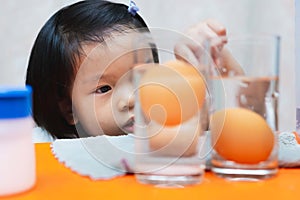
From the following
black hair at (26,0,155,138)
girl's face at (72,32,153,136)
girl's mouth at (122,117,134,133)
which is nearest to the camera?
girl's mouth at (122,117,134,133)

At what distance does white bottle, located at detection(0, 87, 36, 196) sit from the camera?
1.13 ft

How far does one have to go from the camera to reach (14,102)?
35 centimetres

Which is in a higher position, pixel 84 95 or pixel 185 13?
pixel 185 13

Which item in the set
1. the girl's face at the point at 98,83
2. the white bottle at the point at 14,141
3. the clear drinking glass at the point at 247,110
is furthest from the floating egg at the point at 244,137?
the girl's face at the point at 98,83

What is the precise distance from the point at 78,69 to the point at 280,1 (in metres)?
0.59

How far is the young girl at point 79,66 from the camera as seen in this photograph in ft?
2.86

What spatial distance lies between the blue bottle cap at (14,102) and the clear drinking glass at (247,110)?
0.15 metres

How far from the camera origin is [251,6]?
1.25 m

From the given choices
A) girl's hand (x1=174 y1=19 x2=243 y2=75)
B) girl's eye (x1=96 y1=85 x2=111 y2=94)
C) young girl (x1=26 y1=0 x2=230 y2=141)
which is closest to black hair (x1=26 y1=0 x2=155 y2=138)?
young girl (x1=26 y1=0 x2=230 y2=141)

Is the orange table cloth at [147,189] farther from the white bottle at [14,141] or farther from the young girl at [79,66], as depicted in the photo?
the young girl at [79,66]

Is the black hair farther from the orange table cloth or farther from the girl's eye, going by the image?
the orange table cloth

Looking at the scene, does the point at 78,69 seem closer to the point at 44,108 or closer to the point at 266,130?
the point at 44,108

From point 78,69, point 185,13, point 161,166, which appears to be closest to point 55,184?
point 161,166

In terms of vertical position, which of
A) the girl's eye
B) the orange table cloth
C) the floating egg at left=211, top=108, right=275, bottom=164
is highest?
the floating egg at left=211, top=108, right=275, bottom=164
